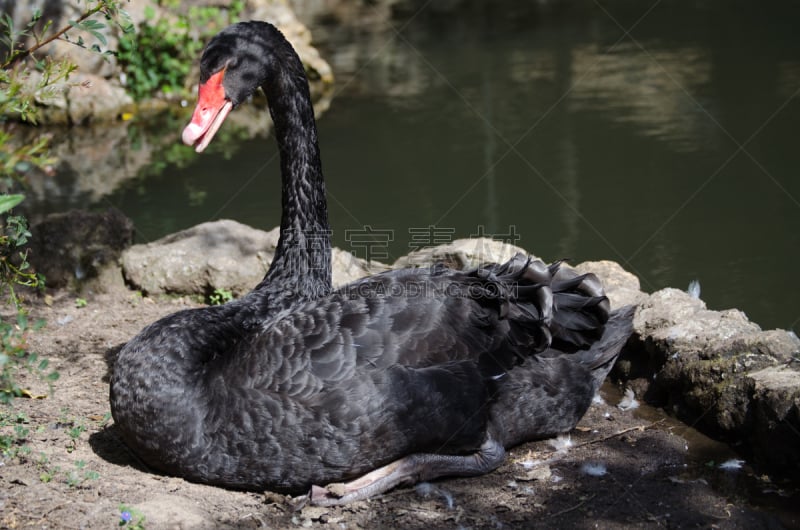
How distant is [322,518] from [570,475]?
3.61 ft

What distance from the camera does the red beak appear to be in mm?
3809

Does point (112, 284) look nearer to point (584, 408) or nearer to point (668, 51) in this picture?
point (584, 408)

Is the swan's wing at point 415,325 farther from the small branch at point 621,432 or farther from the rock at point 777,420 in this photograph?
the rock at point 777,420

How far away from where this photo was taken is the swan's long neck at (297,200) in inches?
171

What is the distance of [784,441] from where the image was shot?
12.2ft

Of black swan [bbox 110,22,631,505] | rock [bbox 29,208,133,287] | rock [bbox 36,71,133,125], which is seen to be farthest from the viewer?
rock [bbox 36,71,133,125]

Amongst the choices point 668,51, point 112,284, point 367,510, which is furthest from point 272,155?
point 367,510

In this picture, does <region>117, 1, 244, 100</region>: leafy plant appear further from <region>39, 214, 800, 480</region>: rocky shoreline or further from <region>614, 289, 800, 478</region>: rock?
<region>614, 289, 800, 478</region>: rock

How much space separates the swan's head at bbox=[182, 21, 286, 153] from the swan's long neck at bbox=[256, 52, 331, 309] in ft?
0.43

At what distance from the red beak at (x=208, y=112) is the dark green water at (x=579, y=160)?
10.2 feet

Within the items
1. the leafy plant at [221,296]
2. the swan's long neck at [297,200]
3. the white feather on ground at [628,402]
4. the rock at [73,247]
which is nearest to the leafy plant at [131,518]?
the swan's long neck at [297,200]

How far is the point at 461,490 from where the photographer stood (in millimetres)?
3793

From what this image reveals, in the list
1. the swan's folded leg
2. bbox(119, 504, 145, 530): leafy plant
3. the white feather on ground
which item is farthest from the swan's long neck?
the white feather on ground

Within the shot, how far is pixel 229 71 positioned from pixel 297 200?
0.73 meters
